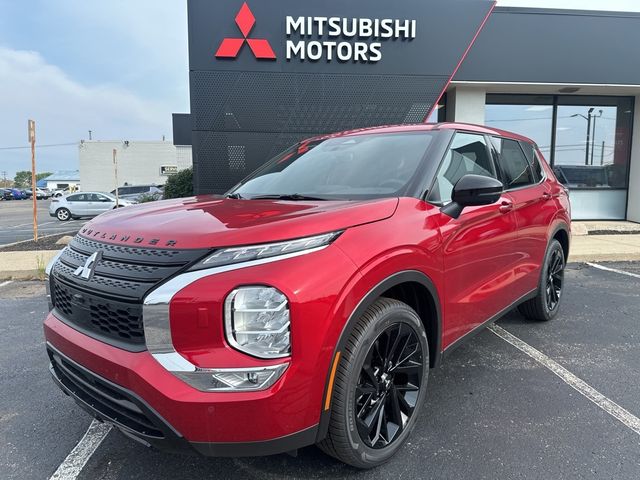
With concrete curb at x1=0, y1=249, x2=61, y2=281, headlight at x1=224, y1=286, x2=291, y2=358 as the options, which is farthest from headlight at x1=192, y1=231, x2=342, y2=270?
concrete curb at x1=0, y1=249, x2=61, y2=281

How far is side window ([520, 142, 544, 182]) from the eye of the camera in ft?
14.1

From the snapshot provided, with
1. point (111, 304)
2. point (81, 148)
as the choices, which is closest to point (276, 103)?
point (111, 304)

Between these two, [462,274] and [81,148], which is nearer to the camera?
[462,274]

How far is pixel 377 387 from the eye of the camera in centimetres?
229

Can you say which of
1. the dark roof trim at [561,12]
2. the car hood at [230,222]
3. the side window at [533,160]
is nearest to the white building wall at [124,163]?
the dark roof trim at [561,12]

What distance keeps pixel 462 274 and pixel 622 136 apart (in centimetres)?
1209

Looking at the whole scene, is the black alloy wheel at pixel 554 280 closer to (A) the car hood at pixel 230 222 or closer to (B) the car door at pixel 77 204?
(A) the car hood at pixel 230 222

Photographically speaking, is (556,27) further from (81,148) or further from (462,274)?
(81,148)

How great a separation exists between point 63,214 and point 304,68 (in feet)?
58.3

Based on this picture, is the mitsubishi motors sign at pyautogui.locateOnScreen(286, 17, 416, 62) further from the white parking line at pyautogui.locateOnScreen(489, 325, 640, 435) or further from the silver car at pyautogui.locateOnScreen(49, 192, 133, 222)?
the silver car at pyautogui.locateOnScreen(49, 192, 133, 222)

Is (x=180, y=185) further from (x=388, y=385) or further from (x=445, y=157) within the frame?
(x=388, y=385)

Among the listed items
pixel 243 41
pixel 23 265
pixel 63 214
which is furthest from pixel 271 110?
pixel 63 214

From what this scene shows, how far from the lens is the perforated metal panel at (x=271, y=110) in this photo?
916 centimetres

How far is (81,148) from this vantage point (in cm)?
5406
